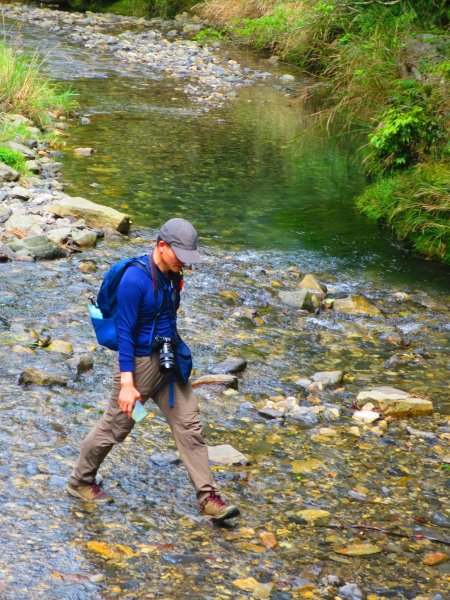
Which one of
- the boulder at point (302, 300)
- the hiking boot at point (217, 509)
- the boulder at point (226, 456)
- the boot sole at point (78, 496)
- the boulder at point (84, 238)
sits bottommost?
the boulder at point (84, 238)

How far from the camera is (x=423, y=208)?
1057 centimetres

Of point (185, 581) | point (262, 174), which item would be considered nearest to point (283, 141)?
point (262, 174)

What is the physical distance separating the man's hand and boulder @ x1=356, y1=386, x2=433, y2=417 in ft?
8.63

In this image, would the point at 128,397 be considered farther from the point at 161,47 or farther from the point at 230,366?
the point at 161,47

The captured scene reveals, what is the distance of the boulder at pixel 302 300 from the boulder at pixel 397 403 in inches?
84.2

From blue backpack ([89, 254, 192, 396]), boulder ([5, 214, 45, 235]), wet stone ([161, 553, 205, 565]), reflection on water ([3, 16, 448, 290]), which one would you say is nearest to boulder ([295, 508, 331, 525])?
wet stone ([161, 553, 205, 565])

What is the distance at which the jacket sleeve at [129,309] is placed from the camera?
4238 millimetres

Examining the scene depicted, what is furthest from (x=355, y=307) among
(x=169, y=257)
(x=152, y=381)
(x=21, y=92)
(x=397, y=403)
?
(x=21, y=92)

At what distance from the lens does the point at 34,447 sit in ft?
17.2

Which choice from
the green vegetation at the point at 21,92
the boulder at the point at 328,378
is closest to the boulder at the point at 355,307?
the boulder at the point at 328,378

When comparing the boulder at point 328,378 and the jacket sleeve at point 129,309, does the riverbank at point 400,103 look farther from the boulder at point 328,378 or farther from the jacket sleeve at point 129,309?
the jacket sleeve at point 129,309

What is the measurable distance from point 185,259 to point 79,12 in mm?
28848

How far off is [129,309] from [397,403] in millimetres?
2857

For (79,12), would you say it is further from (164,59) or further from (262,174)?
(262,174)
